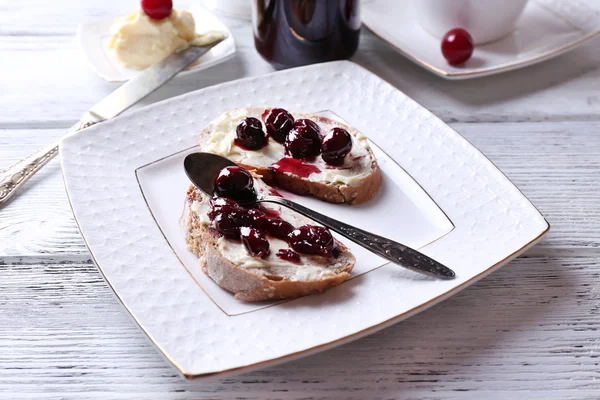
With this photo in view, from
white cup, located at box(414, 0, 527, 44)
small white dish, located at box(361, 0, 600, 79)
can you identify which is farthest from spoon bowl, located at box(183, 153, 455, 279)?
white cup, located at box(414, 0, 527, 44)

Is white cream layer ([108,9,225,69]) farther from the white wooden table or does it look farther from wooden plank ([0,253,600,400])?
wooden plank ([0,253,600,400])

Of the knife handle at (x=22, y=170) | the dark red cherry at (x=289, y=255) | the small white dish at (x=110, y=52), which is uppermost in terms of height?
the dark red cherry at (x=289, y=255)

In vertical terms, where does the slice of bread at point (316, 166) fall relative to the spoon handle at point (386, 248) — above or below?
below

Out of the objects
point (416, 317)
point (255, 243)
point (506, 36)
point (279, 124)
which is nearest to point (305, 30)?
point (279, 124)

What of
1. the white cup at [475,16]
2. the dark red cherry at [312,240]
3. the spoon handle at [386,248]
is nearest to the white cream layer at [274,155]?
the spoon handle at [386,248]

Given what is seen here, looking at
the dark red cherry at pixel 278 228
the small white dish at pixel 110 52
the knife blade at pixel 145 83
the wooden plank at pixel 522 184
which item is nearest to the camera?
the dark red cherry at pixel 278 228

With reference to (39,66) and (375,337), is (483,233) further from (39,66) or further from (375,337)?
(39,66)

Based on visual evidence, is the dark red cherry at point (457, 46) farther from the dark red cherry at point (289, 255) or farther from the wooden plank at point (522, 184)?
the dark red cherry at point (289, 255)
